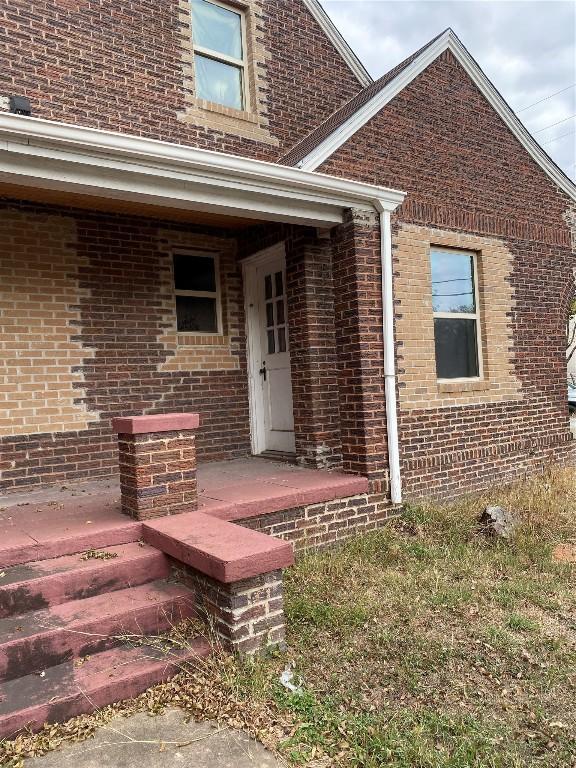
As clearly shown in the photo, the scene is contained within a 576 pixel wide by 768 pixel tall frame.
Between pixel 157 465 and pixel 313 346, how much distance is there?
244 cm

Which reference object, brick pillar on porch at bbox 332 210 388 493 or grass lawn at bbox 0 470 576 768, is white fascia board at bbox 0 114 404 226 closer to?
brick pillar on porch at bbox 332 210 388 493

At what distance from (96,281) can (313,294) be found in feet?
7.65

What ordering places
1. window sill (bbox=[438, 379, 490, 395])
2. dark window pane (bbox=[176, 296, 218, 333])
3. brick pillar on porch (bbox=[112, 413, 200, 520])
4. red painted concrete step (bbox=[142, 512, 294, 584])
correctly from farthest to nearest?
dark window pane (bbox=[176, 296, 218, 333]), window sill (bbox=[438, 379, 490, 395]), brick pillar on porch (bbox=[112, 413, 200, 520]), red painted concrete step (bbox=[142, 512, 294, 584])

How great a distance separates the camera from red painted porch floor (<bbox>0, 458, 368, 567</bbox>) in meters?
3.96

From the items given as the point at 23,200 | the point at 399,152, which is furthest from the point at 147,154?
the point at 399,152

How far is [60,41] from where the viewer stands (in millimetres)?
6141

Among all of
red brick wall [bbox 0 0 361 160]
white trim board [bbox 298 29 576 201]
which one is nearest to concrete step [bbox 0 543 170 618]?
white trim board [bbox 298 29 576 201]

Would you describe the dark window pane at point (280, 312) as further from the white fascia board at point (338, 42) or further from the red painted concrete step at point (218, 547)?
the white fascia board at point (338, 42)

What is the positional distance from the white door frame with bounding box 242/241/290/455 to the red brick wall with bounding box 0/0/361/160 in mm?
1538

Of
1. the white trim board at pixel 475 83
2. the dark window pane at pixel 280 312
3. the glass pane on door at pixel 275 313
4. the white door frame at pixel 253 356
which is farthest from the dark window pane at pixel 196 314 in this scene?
the white trim board at pixel 475 83

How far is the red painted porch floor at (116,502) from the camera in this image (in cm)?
396

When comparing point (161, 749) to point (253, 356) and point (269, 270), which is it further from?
point (269, 270)

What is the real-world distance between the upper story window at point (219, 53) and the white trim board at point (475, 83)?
180 cm

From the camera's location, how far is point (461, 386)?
279 inches
